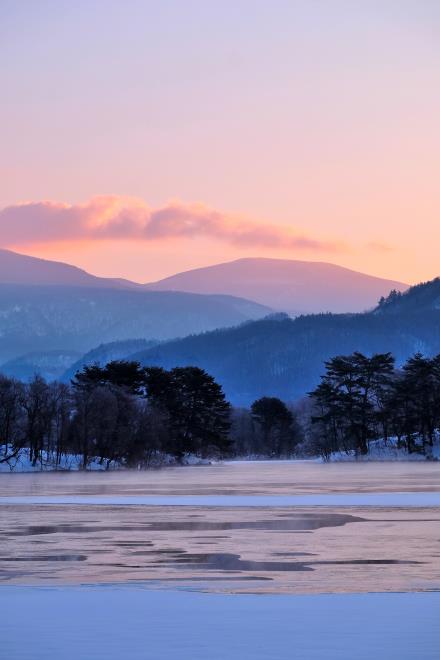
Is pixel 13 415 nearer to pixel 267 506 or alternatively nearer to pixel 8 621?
pixel 267 506

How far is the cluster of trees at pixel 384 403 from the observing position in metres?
133

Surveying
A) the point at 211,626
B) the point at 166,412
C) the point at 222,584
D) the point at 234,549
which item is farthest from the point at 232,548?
the point at 166,412

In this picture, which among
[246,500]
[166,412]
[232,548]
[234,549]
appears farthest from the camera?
[166,412]

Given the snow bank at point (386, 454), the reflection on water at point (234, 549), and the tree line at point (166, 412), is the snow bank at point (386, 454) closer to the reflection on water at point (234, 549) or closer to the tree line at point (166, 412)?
the tree line at point (166, 412)

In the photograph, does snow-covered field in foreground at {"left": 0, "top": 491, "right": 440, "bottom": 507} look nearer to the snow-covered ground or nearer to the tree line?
the snow-covered ground

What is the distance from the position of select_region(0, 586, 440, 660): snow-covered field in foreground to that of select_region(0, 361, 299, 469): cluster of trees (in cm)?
9569

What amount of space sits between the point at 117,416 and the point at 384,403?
39406 millimetres

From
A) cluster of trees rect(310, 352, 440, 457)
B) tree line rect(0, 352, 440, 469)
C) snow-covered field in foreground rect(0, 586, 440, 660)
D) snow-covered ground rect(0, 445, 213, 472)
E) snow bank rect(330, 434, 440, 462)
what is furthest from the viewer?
cluster of trees rect(310, 352, 440, 457)

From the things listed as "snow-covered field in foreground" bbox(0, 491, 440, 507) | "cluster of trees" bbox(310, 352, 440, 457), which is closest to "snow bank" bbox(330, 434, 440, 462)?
"cluster of trees" bbox(310, 352, 440, 457)

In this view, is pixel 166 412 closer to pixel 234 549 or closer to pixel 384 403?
pixel 384 403

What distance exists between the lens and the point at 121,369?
142 m

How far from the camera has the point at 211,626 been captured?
1456 centimetres

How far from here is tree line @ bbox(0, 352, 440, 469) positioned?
116 meters

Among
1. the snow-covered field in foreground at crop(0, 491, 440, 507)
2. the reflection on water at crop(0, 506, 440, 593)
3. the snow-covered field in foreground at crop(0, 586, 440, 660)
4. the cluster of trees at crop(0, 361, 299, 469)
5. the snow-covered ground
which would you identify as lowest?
the snow-covered field in foreground at crop(0, 586, 440, 660)
